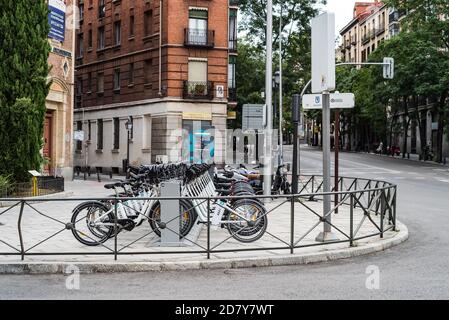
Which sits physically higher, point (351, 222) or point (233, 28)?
point (233, 28)

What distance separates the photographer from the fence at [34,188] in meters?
16.9

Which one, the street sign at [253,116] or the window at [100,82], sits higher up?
the window at [100,82]

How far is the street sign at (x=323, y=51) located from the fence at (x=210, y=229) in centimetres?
183

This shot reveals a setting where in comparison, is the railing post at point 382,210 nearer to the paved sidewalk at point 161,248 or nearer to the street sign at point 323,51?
the paved sidewalk at point 161,248

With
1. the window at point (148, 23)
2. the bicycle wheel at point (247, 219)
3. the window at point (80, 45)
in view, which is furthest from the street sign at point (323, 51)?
the window at point (80, 45)

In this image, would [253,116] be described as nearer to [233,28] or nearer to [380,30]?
[233,28]

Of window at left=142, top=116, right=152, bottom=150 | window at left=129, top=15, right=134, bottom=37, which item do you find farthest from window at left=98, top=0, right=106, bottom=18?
window at left=142, top=116, right=152, bottom=150

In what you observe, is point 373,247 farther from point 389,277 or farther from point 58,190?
point 58,190

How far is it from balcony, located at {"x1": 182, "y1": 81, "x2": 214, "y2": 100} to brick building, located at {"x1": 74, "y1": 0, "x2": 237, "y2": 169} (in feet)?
0.20

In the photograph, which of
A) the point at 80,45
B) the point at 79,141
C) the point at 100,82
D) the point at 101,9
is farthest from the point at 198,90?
the point at 80,45

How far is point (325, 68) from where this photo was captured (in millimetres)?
9953

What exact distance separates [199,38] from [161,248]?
29.2 metres

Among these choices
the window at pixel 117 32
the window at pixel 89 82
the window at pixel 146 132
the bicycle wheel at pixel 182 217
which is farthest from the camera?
the window at pixel 89 82

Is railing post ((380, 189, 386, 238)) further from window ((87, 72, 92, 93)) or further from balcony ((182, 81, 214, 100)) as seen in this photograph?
window ((87, 72, 92, 93))
